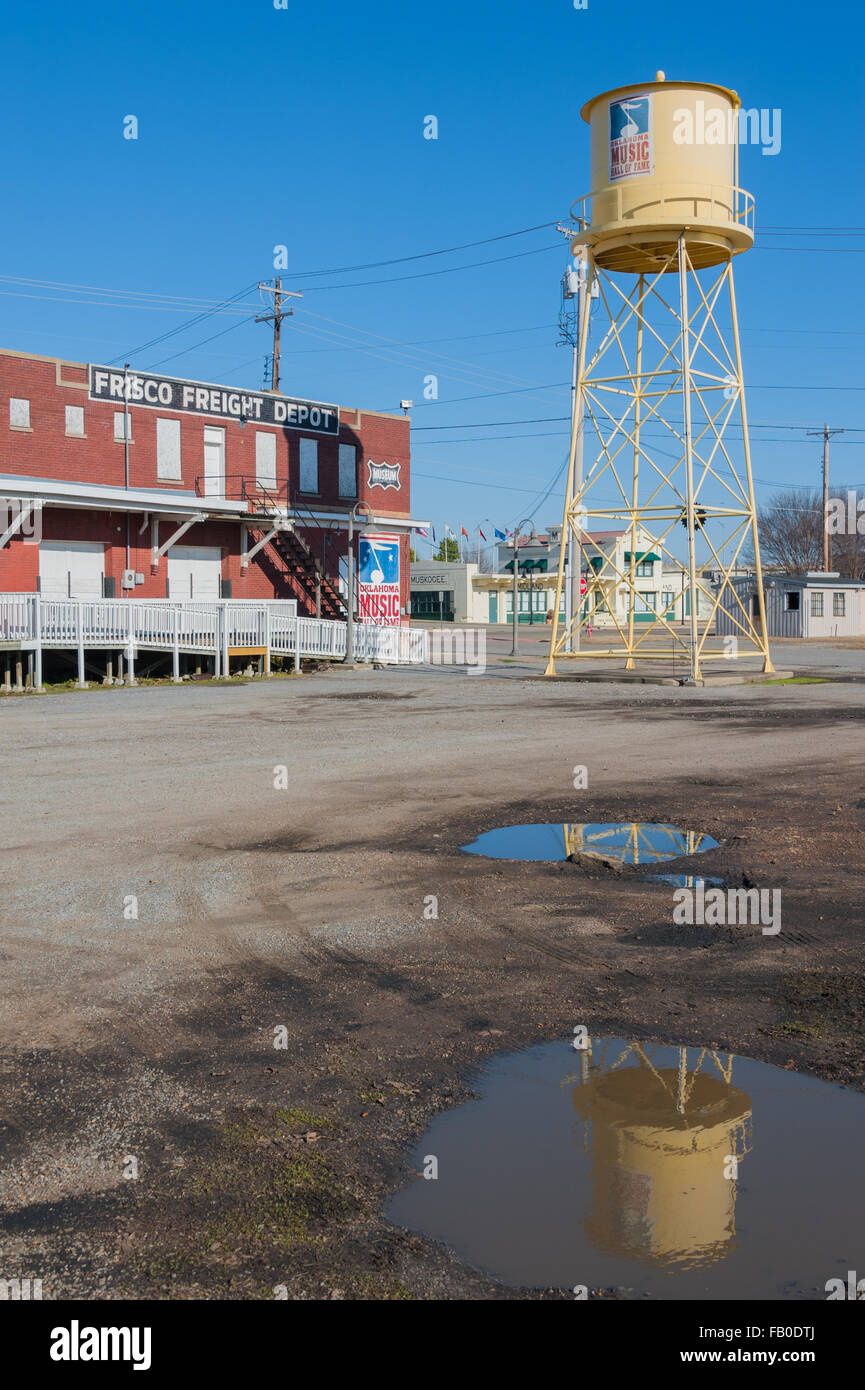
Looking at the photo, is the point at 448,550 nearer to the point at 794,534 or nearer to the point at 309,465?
the point at 794,534

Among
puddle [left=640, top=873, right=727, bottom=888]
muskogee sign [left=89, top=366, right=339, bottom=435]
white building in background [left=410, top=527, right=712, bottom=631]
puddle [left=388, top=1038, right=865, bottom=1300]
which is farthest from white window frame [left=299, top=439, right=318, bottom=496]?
white building in background [left=410, top=527, right=712, bottom=631]

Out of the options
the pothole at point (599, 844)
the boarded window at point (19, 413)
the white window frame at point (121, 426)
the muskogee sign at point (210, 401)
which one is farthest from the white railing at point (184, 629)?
the pothole at point (599, 844)

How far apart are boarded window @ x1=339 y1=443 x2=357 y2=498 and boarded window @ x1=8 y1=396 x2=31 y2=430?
13.5 m

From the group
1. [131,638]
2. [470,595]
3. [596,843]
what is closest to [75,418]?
[131,638]

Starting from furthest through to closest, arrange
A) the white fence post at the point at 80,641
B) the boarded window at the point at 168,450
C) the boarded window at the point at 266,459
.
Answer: the boarded window at the point at 266,459 < the boarded window at the point at 168,450 < the white fence post at the point at 80,641

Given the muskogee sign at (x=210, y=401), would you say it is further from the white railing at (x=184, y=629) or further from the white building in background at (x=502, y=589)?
the white building in background at (x=502, y=589)

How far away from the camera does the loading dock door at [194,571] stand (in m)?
40.4

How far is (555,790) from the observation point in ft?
39.4

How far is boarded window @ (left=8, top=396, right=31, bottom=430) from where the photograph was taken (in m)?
36.9

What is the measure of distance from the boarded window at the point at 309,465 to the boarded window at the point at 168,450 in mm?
5622

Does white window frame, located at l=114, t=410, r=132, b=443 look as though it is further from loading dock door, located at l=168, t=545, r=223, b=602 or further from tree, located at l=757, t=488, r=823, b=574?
tree, located at l=757, t=488, r=823, b=574

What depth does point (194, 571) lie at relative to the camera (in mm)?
41188
